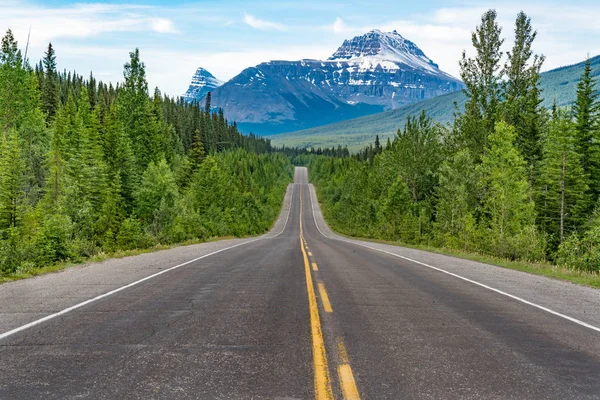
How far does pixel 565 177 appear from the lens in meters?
35.3

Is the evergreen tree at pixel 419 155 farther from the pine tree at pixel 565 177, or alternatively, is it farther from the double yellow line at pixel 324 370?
the double yellow line at pixel 324 370

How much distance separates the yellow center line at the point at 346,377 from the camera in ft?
14.1

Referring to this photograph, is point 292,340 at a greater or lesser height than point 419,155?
lesser

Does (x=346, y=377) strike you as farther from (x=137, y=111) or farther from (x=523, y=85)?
(x=137, y=111)

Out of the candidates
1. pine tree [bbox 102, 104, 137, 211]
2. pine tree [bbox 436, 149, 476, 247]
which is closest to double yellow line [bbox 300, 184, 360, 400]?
pine tree [bbox 436, 149, 476, 247]

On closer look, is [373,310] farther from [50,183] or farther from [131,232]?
[50,183]

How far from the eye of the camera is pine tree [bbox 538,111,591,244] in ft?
115

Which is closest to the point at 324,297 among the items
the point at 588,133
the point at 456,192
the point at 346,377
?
the point at 346,377

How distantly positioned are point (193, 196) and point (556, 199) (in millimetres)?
43984

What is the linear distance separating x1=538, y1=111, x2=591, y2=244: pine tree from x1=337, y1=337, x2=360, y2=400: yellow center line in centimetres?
3524

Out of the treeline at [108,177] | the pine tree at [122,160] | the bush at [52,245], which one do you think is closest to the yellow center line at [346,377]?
the bush at [52,245]

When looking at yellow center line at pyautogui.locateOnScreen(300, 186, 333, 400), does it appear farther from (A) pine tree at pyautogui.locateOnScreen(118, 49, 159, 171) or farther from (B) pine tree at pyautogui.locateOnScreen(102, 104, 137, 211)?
(A) pine tree at pyautogui.locateOnScreen(118, 49, 159, 171)

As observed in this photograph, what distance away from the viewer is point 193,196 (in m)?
62.4

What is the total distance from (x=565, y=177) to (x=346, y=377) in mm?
36869
